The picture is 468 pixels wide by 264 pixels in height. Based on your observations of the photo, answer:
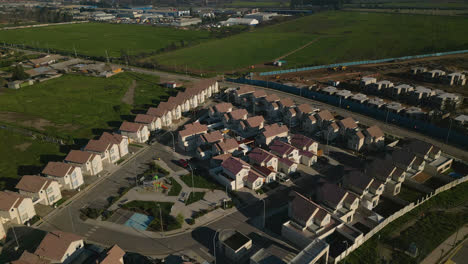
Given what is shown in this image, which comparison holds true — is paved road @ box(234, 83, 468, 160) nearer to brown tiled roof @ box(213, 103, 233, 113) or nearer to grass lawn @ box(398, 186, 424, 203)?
grass lawn @ box(398, 186, 424, 203)

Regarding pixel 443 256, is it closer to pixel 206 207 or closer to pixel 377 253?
pixel 377 253

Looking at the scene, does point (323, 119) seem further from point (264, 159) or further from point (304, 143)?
point (264, 159)

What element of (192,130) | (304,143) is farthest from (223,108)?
(304,143)

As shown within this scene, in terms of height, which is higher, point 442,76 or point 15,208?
point 442,76

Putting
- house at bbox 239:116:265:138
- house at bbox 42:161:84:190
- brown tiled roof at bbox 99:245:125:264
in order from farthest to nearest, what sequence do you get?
house at bbox 239:116:265:138 → house at bbox 42:161:84:190 → brown tiled roof at bbox 99:245:125:264

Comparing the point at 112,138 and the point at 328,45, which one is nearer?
the point at 112,138

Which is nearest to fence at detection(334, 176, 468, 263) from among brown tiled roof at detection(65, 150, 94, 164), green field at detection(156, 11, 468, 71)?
brown tiled roof at detection(65, 150, 94, 164)
